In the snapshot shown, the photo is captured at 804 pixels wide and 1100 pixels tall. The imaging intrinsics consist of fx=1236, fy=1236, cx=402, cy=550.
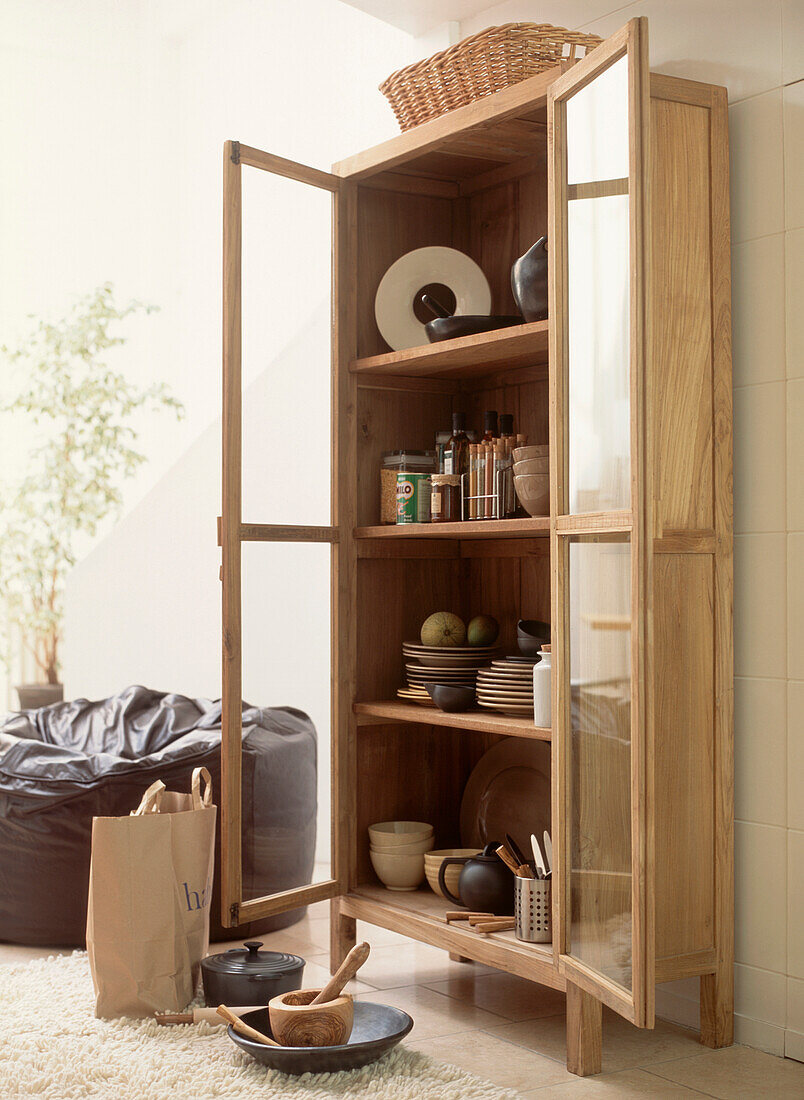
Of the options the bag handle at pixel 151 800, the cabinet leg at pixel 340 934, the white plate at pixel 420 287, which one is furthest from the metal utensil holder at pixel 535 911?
the white plate at pixel 420 287

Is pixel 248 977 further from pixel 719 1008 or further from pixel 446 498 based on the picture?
pixel 446 498

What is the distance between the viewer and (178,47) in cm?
619

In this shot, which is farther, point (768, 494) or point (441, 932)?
point (441, 932)

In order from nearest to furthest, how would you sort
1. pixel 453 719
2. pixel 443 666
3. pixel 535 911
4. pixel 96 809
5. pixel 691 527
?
pixel 691 527, pixel 535 911, pixel 453 719, pixel 443 666, pixel 96 809

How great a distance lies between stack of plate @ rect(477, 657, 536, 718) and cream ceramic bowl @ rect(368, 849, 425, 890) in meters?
0.55

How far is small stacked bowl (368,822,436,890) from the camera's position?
331cm

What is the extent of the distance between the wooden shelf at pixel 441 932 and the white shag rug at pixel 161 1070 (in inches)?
11.2

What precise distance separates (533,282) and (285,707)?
1329mm

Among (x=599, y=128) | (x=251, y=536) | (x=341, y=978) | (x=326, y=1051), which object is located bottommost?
(x=326, y=1051)

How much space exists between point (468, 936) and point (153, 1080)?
793mm

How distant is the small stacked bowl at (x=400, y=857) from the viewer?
3.31m

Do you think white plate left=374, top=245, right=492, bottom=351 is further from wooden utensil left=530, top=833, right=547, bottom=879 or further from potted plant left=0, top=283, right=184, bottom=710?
potted plant left=0, top=283, right=184, bottom=710

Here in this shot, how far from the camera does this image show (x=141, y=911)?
2.90 metres

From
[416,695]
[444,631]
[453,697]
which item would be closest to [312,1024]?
[453,697]
